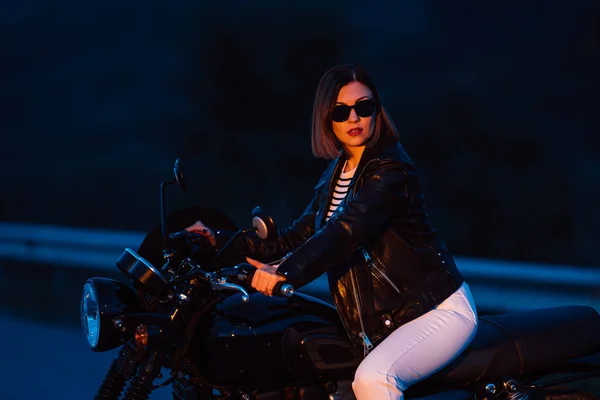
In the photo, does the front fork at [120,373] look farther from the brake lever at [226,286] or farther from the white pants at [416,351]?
the white pants at [416,351]

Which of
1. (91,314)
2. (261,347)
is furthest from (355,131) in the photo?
(91,314)

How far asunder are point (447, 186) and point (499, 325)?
10.9 m

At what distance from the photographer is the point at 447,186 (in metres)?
13.5

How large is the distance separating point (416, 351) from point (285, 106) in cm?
1277

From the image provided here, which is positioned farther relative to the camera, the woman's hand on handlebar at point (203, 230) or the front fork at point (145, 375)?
the woman's hand on handlebar at point (203, 230)

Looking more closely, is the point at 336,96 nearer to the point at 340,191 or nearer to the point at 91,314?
the point at 340,191

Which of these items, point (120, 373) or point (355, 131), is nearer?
point (120, 373)

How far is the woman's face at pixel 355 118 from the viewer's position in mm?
2668

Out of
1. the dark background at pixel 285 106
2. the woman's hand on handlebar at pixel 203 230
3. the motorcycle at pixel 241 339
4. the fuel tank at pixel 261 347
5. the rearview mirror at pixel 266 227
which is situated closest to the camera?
the rearview mirror at pixel 266 227

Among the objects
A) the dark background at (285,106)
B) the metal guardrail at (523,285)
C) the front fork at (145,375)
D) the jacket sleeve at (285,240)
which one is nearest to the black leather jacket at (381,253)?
the jacket sleeve at (285,240)

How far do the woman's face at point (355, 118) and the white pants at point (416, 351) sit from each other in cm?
61

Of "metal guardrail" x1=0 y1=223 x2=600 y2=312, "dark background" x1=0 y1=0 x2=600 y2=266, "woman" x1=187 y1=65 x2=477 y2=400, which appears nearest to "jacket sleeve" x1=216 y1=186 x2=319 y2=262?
"woman" x1=187 y1=65 x2=477 y2=400

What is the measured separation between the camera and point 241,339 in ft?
7.82

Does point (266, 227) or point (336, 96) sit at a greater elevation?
point (336, 96)
